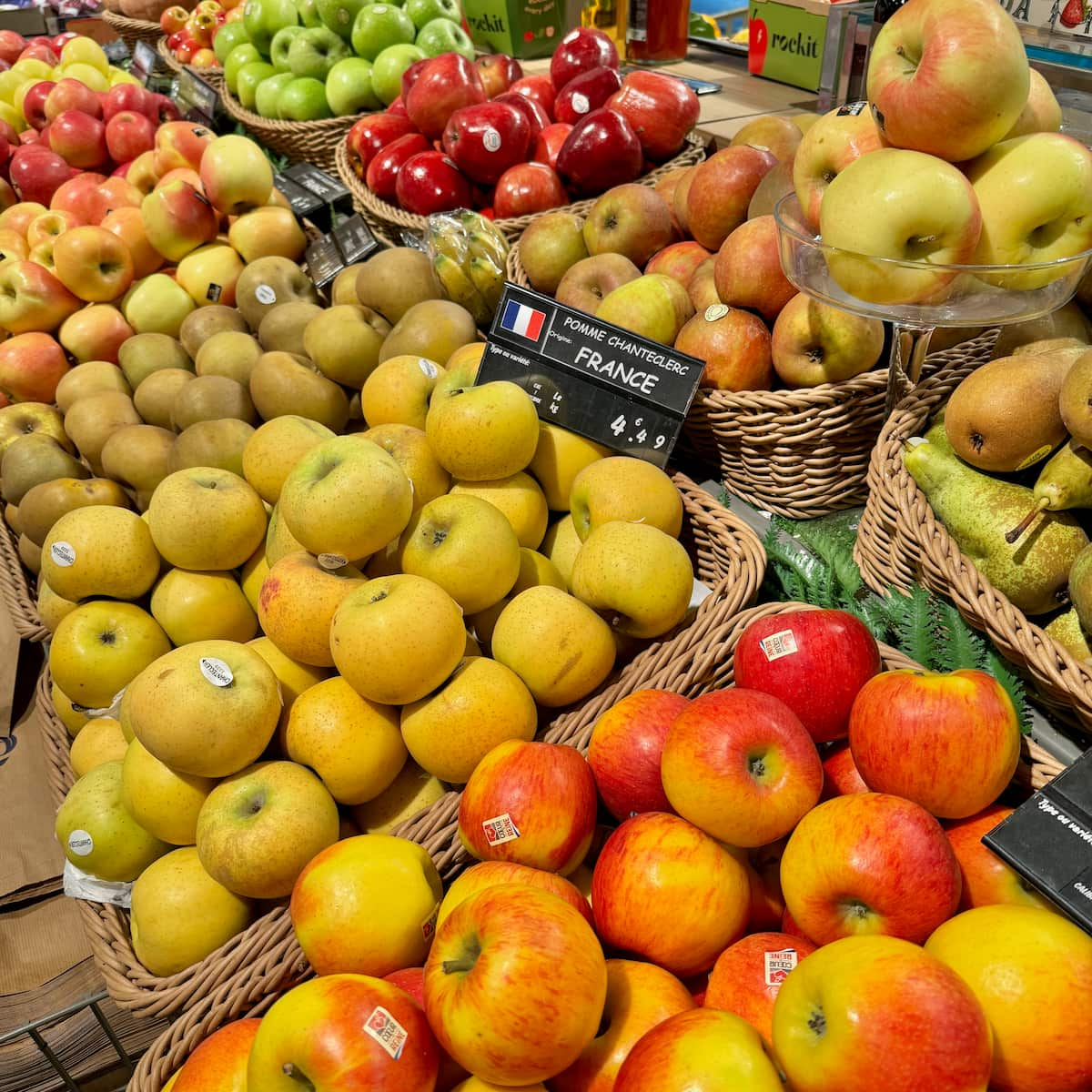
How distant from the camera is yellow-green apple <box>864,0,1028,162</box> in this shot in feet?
3.79

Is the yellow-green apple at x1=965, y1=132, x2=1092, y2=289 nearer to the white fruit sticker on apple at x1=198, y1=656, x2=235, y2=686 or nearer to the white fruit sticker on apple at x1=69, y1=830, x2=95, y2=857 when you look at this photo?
the white fruit sticker on apple at x1=198, y1=656, x2=235, y2=686

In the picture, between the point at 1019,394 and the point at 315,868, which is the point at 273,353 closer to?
→ the point at 315,868

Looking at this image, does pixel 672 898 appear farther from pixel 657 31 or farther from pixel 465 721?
pixel 657 31

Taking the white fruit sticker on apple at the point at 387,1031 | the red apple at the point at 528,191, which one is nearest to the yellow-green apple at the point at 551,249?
the red apple at the point at 528,191

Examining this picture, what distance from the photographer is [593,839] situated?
3.77ft

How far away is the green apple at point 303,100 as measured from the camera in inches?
130

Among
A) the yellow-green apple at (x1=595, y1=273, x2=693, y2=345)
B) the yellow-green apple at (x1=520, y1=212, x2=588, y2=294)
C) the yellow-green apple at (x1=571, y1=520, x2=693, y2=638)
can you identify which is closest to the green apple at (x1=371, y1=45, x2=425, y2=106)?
the yellow-green apple at (x1=520, y1=212, x2=588, y2=294)

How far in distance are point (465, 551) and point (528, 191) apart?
1574 mm

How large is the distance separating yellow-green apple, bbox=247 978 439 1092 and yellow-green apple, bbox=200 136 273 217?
8.18 ft

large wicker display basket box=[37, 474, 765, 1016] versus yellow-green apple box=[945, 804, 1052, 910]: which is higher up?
yellow-green apple box=[945, 804, 1052, 910]

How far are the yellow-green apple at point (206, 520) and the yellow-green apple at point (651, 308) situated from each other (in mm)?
826

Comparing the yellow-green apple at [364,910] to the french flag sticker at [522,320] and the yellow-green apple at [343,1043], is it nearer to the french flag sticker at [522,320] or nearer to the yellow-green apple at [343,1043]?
the yellow-green apple at [343,1043]

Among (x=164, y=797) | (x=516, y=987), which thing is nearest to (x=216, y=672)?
(x=164, y=797)

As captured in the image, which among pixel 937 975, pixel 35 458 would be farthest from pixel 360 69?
pixel 937 975
